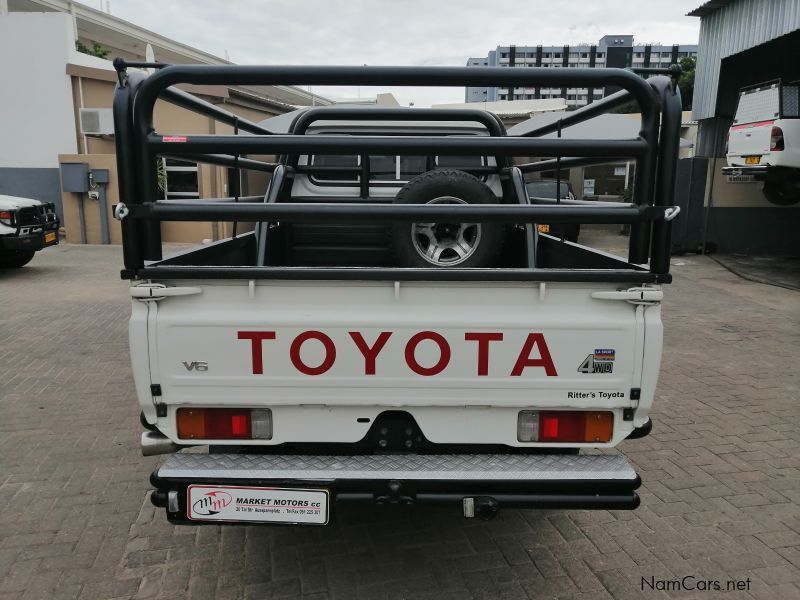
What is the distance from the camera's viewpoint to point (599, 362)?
261cm

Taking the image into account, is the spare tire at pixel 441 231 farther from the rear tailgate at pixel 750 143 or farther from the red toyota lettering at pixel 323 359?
the rear tailgate at pixel 750 143

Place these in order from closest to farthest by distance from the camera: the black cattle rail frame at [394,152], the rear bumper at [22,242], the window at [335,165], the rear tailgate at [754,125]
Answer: the black cattle rail frame at [394,152] → the window at [335,165] → the rear bumper at [22,242] → the rear tailgate at [754,125]

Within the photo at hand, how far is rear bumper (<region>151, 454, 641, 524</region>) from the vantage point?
2555 millimetres

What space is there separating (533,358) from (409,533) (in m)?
1.35

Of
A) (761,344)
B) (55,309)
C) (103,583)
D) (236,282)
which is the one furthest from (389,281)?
(55,309)

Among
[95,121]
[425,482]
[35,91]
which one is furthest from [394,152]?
[35,91]

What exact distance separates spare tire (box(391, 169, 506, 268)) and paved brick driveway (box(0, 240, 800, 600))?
1.46 meters

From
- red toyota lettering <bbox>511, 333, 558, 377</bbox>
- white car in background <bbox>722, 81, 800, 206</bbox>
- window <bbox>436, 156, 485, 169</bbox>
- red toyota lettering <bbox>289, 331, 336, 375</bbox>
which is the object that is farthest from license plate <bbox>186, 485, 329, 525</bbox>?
white car in background <bbox>722, 81, 800, 206</bbox>

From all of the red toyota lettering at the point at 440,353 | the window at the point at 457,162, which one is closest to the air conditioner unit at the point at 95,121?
the window at the point at 457,162

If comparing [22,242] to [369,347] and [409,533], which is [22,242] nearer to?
[409,533]

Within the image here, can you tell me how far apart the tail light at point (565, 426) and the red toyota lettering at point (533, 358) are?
221mm

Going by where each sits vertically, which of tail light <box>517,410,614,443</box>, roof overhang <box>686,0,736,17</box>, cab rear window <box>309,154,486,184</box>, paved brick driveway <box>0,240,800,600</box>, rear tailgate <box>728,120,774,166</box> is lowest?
paved brick driveway <box>0,240,800,600</box>

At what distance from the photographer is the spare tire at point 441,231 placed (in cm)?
301

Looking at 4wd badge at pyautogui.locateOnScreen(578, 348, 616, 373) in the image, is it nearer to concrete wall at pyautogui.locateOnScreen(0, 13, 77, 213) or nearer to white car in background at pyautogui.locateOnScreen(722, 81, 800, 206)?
white car in background at pyautogui.locateOnScreen(722, 81, 800, 206)
